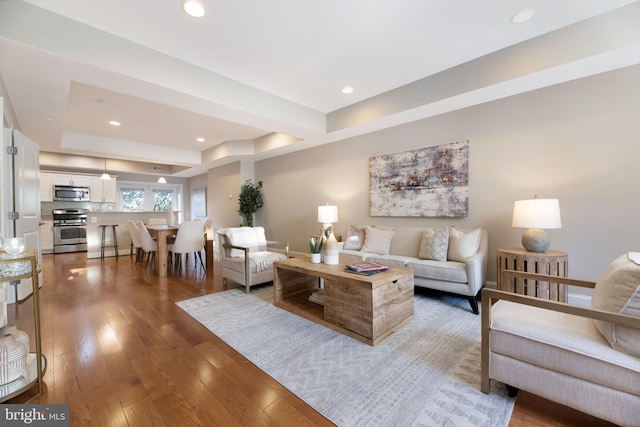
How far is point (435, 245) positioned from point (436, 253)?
101 mm

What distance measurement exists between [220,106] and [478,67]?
3024 mm

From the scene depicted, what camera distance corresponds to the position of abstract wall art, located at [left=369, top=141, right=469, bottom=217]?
3598mm

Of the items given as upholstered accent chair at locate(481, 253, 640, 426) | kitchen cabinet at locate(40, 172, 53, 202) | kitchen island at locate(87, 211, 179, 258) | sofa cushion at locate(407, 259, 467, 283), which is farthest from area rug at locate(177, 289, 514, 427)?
kitchen cabinet at locate(40, 172, 53, 202)

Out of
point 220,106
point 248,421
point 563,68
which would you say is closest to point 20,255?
point 248,421

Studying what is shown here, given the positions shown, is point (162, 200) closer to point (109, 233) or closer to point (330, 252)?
point (109, 233)

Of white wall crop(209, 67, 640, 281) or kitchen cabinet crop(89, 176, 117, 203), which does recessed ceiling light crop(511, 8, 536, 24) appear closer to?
white wall crop(209, 67, 640, 281)

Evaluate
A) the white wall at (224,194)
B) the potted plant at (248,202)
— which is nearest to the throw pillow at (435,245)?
the potted plant at (248,202)

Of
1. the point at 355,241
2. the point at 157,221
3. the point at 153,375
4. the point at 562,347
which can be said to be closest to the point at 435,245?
the point at 355,241

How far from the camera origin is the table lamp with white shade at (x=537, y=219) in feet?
8.41

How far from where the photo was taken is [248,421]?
4.62 feet

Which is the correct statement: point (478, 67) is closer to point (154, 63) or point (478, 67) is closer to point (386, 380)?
point (386, 380)

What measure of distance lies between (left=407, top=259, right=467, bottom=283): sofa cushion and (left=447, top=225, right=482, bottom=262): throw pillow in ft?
0.45

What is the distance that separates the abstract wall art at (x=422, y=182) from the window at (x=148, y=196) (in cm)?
793

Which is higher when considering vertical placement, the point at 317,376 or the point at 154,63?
the point at 154,63
